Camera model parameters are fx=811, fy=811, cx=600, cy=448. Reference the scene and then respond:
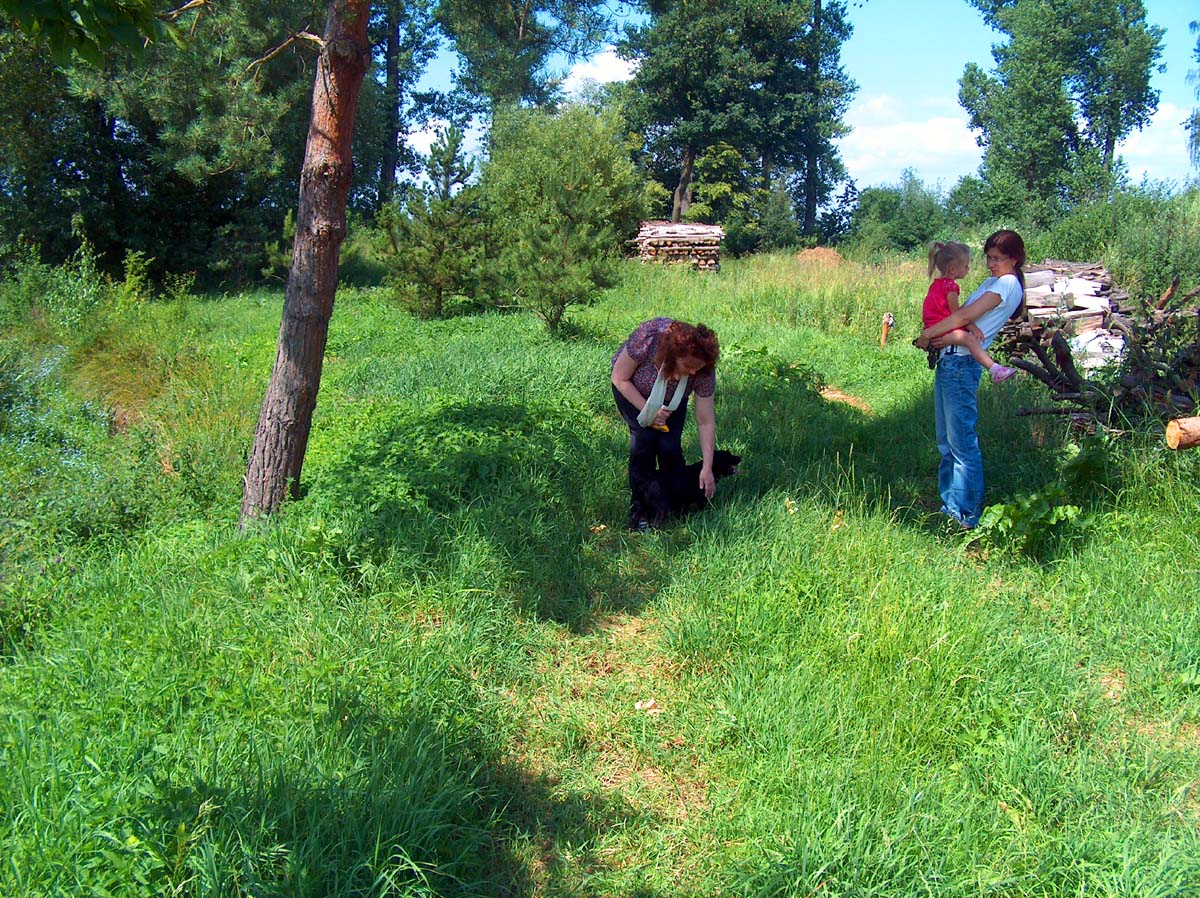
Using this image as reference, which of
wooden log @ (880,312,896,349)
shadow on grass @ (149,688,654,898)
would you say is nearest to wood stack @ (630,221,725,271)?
wooden log @ (880,312,896,349)

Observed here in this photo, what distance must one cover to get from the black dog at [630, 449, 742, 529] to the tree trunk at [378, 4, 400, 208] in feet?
84.5

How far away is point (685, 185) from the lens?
110 ft

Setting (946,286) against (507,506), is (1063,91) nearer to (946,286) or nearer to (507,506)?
(946,286)

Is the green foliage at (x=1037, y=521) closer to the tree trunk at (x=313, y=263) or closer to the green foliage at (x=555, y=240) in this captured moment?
the tree trunk at (x=313, y=263)

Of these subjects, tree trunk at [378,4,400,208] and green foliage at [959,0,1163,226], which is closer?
tree trunk at [378,4,400,208]

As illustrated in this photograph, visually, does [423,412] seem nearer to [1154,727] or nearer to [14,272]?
[1154,727]

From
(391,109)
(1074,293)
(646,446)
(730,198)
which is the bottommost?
(646,446)

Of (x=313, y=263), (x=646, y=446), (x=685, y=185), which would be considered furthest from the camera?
(x=685, y=185)

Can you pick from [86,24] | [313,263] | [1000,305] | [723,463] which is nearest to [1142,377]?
[1000,305]

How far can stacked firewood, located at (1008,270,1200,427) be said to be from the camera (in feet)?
17.7

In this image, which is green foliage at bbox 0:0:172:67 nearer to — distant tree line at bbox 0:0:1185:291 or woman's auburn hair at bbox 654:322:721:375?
distant tree line at bbox 0:0:1185:291

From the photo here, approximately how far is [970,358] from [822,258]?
16.0 metres

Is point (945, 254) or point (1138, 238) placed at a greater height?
point (1138, 238)

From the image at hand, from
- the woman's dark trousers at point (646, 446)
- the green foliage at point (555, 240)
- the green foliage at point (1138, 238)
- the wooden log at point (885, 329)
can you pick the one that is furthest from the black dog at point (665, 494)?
the green foliage at point (1138, 238)
